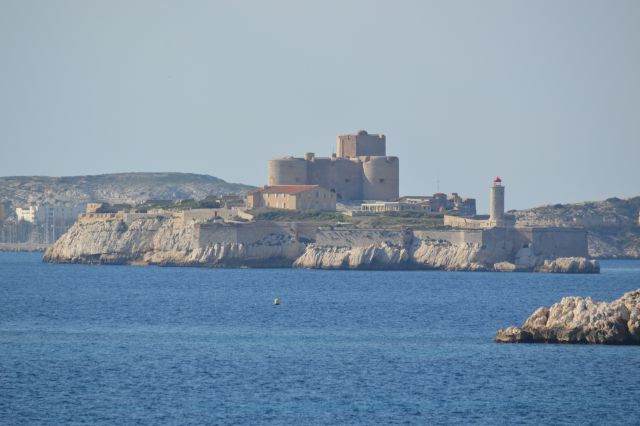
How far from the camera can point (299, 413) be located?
30406 millimetres

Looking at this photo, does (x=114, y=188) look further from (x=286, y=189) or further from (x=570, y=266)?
(x=570, y=266)

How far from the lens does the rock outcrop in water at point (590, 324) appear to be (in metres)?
39.9

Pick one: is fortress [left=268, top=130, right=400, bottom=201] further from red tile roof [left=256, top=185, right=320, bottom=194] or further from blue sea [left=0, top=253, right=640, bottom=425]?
blue sea [left=0, top=253, right=640, bottom=425]

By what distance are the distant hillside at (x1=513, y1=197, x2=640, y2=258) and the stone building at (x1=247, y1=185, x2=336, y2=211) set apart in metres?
30.7

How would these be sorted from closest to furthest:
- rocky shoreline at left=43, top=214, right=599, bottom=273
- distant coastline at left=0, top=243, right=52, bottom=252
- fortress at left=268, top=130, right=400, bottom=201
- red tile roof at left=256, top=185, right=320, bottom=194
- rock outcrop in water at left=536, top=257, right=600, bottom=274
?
rocky shoreline at left=43, top=214, right=599, bottom=273 → rock outcrop in water at left=536, top=257, right=600, bottom=274 → red tile roof at left=256, top=185, right=320, bottom=194 → fortress at left=268, top=130, right=400, bottom=201 → distant coastline at left=0, top=243, right=52, bottom=252

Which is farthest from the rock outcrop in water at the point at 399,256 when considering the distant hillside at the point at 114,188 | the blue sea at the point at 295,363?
the distant hillside at the point at 114,188

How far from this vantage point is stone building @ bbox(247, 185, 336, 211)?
316ft

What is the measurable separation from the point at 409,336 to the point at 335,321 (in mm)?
6120

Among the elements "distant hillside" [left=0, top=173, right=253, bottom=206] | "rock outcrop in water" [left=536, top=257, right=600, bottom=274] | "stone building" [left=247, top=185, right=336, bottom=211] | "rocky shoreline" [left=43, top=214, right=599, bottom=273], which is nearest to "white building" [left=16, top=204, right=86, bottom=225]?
Result: "distant hillside" [left=0, top=173, right=253, bottom=206]

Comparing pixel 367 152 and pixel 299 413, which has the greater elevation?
pixel 367 152

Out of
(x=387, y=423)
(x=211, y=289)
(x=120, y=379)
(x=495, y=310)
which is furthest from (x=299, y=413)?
(x=211, y=289)

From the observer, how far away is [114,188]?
179000 mm

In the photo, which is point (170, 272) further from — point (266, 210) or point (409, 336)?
point (409, 336)

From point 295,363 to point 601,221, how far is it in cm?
10125
